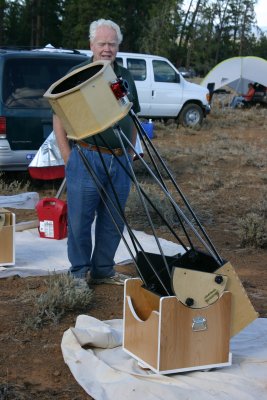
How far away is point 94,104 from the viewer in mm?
3434

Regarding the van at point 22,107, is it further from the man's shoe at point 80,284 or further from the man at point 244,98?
the man at point 244,98

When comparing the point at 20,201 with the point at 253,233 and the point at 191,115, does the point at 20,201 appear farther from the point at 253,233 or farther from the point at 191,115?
the point at 191,115

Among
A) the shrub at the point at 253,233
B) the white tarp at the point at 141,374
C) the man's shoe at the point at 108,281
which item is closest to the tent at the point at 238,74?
the shrub at the point at 253,233

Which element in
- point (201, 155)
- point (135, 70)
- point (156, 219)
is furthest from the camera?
point (135, 70)

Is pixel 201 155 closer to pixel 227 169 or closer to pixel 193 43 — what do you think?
pixel 227 169

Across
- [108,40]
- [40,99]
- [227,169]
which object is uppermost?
[108,40]

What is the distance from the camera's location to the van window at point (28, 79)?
9.08 metres

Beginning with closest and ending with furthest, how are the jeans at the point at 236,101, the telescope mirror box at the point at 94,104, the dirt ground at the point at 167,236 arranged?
the telescope mirror box at the point at 94,104 → the dirt ground at the point at 167,236 → the jeans at the point at 236,101

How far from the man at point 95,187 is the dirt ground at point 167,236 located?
20cm

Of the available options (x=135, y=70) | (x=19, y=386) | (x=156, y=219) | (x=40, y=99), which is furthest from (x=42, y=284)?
(x=135, y=70)

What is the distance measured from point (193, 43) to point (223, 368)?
2095 inches

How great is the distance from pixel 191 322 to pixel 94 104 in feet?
3.79

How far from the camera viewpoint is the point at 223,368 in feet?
12.6

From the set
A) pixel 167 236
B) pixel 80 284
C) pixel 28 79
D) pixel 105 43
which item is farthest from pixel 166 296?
pixel 28 79
